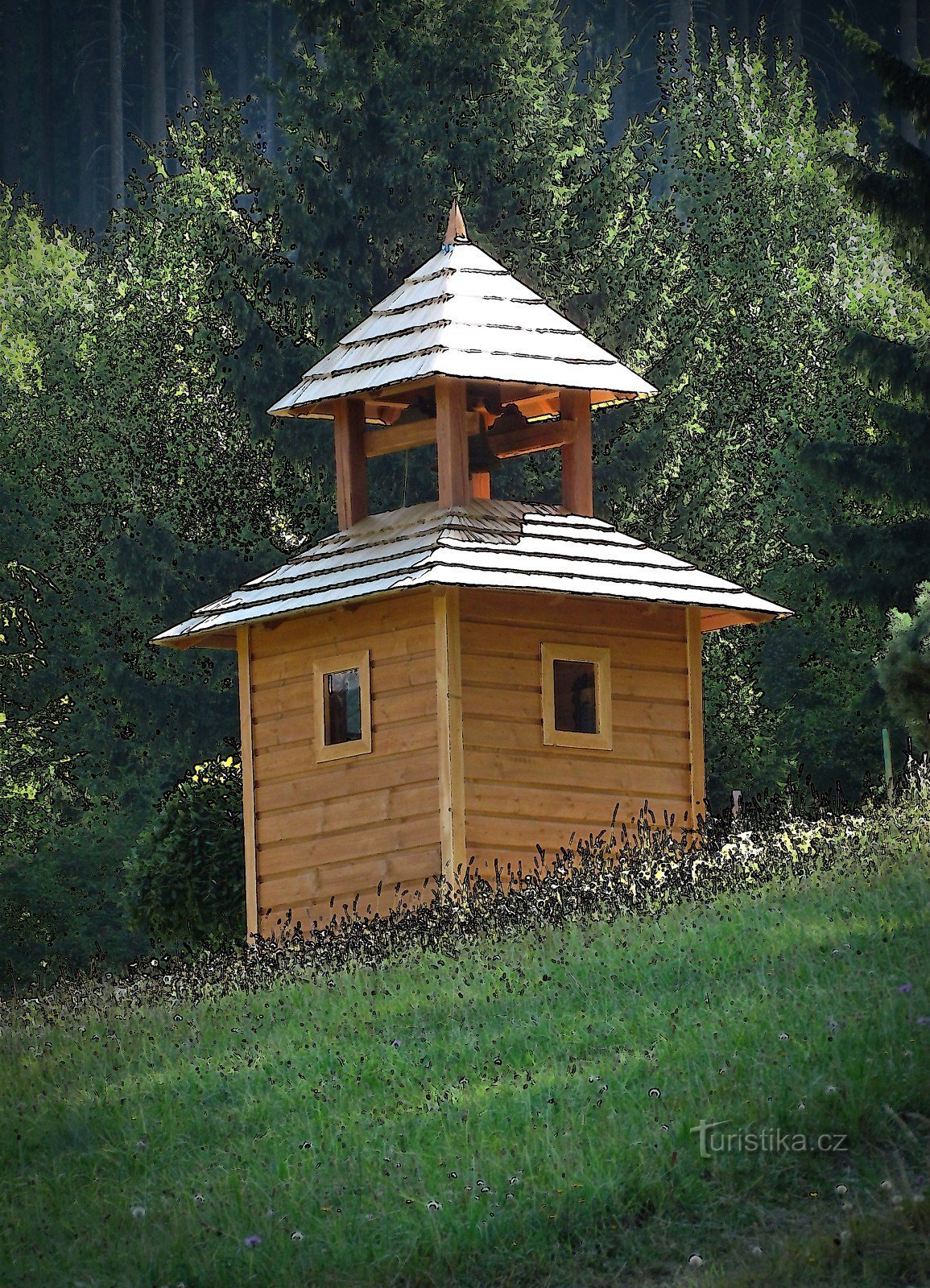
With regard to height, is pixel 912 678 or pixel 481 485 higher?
pixel 481 485

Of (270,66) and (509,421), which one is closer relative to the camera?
(509,421)

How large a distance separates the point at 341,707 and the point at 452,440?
8.68ft

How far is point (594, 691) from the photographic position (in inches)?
699

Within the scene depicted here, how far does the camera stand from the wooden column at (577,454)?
62.9 ft

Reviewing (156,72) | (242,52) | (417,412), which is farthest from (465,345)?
(242,52)

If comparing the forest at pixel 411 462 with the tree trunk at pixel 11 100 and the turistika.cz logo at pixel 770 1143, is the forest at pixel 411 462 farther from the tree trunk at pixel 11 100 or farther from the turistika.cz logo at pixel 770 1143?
the tree trunk at pixel 11 100

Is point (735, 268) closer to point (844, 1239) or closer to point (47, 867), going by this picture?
point (47, 867)

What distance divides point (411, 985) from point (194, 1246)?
378 cm

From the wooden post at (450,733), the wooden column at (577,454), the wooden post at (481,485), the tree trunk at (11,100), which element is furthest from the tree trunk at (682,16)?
the wooden post at (450,733)

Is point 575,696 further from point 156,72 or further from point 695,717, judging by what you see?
point 156,72

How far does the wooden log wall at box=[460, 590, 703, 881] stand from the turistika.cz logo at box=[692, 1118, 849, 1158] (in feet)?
23.2

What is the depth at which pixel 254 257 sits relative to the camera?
99.8 ft

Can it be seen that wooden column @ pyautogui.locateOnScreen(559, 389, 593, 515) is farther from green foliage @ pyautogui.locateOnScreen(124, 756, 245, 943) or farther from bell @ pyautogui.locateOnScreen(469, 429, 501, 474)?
green foliage @ pyautogui.locateOnScreen(124, 756, 245, 943)

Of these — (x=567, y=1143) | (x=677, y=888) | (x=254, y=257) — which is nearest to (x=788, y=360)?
(x=254, y=257)
